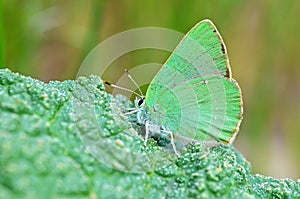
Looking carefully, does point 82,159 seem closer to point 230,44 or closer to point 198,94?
point 198,94

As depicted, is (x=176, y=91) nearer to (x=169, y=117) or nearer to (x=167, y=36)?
(x=169, y=117)

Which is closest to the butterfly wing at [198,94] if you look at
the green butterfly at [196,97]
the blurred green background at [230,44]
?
the green butterfly at [196,97]

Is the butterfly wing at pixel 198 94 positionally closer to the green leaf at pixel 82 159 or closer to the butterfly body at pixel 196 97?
the butterfly body at pixel 196 97

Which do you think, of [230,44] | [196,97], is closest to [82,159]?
[196,97]

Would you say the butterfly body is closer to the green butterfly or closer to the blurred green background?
the green butterfly

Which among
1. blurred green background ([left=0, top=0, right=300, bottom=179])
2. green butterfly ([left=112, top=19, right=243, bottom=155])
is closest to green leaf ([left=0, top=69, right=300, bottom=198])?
green butterfly ([left=112, top=19, right=243, bottom=155])

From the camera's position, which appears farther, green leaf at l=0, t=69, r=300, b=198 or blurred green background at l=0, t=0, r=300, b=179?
blurred green background at l=0, t=0, r=300, b=179
